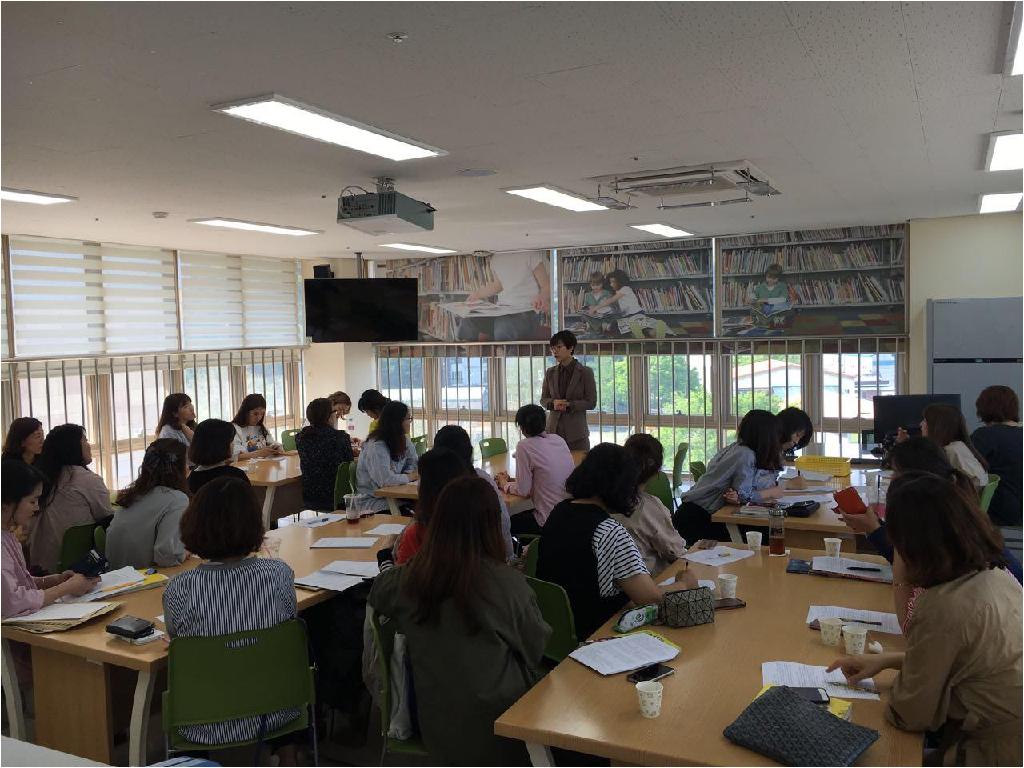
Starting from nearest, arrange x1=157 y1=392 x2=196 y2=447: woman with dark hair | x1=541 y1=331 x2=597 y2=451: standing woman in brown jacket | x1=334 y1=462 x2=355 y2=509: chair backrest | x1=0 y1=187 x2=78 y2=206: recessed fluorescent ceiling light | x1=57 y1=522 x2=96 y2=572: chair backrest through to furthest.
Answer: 1. x1=57 y1=522 x2=96 y2=572: chair backrest
2. x1=0 y1=187 x2=78 y2=206: recessed fluorescent ceiling light
3. x1=334 y1=462 x2=355 y2=509: chair backrest
4. x1=157 y1=392 x2=196 y2=447: woman with dark hair
5. x1=541 y1=331 x2=597 y2=451: standing woman in brown jacket

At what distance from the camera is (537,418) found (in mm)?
5336

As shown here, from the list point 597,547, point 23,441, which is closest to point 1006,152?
point 597,547

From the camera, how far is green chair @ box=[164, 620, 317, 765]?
2625 mm

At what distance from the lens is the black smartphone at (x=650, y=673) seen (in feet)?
7.98

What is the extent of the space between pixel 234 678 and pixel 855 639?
6.47ft

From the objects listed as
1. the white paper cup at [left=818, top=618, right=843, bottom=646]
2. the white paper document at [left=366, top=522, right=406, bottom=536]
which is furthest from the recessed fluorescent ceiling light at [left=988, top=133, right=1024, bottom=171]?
the white paper document at [left=366, top=522, right=406, bottom=536]

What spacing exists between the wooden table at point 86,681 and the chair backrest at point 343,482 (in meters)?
2.50

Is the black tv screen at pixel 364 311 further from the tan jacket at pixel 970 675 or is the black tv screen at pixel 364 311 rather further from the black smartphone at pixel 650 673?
the tan jacket at pixel 970 675

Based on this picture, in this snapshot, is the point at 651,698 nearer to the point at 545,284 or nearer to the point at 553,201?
the point at 553,201

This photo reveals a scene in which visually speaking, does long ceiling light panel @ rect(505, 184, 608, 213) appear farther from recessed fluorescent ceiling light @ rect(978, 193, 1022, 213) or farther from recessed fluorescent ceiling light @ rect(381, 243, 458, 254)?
recessed fluorescent ceiling light @ rect(978, 193, 1022, 213)

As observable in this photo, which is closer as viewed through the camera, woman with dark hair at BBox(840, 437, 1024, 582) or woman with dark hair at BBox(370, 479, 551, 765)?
woman with dark hair at BBox(370, 479, 551, 765)

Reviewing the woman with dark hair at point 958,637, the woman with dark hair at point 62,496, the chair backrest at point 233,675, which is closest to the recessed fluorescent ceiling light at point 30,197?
the woman with dark hair at point 62,496

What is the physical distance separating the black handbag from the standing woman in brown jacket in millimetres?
5379

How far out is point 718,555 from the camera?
3814 millimetres
